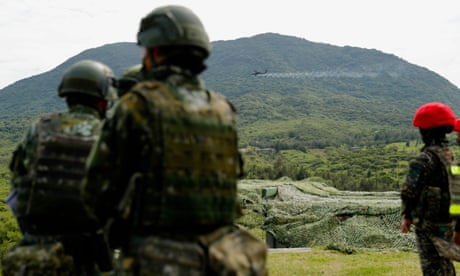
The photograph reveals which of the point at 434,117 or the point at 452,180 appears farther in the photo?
the point at 434,117

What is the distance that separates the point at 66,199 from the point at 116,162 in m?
1.56

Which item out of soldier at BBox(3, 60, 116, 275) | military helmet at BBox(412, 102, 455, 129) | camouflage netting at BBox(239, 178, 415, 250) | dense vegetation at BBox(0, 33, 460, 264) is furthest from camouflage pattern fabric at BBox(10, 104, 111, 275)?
dense vegetation at BBox(0, 33, 460, 264)

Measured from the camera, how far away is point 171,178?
8.73 feet

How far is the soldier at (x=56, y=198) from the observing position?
4.02m

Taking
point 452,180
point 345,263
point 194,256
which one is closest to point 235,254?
point 194,256

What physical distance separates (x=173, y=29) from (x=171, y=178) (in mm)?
952

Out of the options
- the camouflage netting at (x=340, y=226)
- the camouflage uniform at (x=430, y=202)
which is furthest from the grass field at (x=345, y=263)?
the camouflage uniform at (x=430, y=202)

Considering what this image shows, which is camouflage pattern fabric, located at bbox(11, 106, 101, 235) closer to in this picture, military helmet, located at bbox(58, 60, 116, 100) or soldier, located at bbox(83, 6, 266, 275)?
military helmet, located at bbox(58, 60, 116, 100)

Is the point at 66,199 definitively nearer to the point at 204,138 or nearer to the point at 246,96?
the point at 204,138

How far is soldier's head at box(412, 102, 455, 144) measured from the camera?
5.43 meters

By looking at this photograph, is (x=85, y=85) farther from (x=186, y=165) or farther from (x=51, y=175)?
(x=186, y=165)

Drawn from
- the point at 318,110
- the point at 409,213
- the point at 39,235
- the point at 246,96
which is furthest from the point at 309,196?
the point at 246,96

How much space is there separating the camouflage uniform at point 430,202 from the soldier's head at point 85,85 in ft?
11.6

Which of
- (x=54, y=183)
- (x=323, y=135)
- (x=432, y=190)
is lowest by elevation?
(x=323, y=135)
